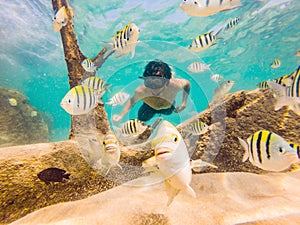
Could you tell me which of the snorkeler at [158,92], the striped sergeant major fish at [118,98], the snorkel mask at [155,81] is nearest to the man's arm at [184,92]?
the snorkeler at [158,92]

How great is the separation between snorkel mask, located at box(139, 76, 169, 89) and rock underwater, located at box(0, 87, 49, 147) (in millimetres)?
12693

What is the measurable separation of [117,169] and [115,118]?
1.94 metres

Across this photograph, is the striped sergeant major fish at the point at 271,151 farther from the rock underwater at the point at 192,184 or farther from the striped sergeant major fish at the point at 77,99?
the striped sergeant major fish at the point at 77,99

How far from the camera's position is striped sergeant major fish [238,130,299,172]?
5.96 feet

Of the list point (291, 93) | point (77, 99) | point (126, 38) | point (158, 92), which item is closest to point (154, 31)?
point (158, 92)

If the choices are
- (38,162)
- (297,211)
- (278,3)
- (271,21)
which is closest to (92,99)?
(38,162)

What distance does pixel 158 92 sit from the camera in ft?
15.1

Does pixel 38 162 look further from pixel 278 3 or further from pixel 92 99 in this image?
pixel 278 3

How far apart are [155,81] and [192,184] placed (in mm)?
2541

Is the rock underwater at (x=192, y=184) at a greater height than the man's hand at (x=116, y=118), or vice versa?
the man's hand at (x=116, y=118)

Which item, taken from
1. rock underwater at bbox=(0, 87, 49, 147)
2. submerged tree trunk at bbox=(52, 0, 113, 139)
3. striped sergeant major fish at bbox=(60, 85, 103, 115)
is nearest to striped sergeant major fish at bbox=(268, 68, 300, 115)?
striped sergeant major fish at bbox=(60, 85, 103, 115)

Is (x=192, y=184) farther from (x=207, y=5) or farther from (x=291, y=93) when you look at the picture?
(x=207, y=5)

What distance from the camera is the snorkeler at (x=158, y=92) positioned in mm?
4219

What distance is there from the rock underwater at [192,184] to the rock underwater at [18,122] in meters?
12.8
